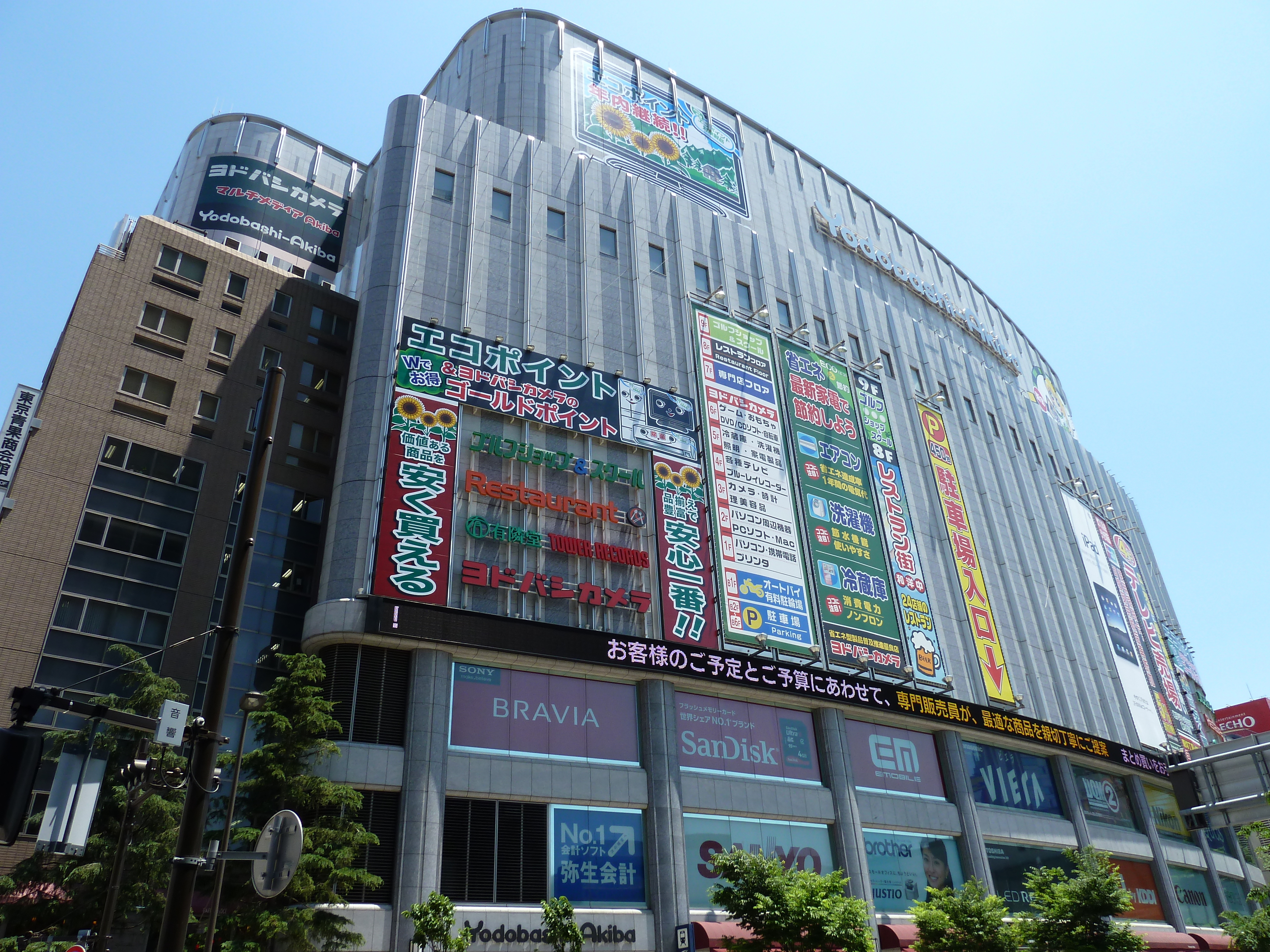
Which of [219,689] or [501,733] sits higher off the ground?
[501,733]

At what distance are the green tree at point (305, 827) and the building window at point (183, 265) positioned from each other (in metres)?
23.3

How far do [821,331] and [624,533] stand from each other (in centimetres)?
2422

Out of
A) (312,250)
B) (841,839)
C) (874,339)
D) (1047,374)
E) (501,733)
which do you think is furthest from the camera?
(1047,374)

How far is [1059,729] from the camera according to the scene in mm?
49188

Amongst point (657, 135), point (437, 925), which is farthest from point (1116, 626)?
point (437, 925)

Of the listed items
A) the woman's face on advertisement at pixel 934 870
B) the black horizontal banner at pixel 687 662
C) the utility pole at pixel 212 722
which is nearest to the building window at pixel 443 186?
the black horizontal banner at pixel 687 662

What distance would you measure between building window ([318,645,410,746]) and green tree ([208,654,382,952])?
5.49ft

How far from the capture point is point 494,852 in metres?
29.6

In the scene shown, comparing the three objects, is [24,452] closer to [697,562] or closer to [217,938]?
[217,938]

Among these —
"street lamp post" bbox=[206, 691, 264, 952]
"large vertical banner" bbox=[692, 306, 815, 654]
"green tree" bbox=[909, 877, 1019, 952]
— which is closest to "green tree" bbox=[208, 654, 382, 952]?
"street lamp post" bbox=[206, 691, 264, 952]

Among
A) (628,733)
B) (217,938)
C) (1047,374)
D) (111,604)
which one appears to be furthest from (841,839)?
(1047,374)

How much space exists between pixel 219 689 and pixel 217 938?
18323 mm

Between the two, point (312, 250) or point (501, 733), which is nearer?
point (501, 733)

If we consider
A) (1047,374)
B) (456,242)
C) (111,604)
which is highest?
(1047,374)
